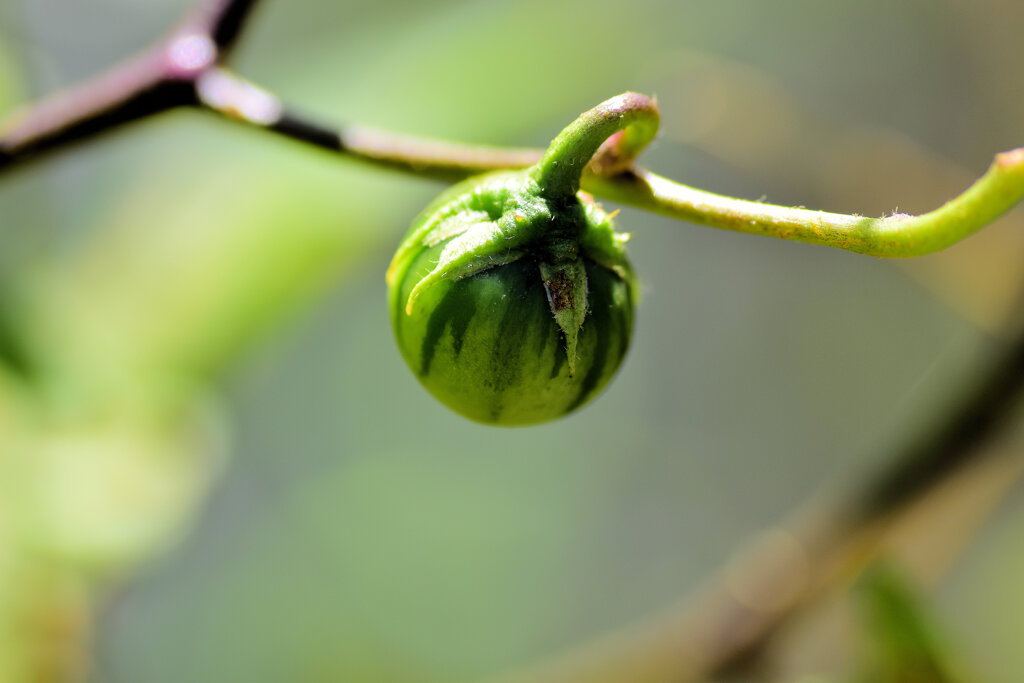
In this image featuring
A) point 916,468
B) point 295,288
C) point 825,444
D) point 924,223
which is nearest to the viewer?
point 924,223

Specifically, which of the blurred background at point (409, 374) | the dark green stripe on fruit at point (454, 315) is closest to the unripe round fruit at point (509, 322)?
the dark green stripe on fruit at point (454, 315)

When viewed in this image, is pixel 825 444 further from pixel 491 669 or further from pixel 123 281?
pixel 123 281

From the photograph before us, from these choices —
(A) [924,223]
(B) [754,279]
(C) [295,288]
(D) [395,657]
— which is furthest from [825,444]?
(A) [924,223]

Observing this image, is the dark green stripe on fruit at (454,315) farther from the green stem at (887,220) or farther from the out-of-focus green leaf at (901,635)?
the out-of-focus green leaf at (901,635)

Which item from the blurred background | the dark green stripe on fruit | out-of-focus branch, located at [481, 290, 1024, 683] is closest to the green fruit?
the dark green stripe on fruit

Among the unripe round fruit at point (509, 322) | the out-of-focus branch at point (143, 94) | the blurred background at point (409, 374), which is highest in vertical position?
the blurred background at point (409, 374)

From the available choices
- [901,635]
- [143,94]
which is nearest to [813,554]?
[901,635]
